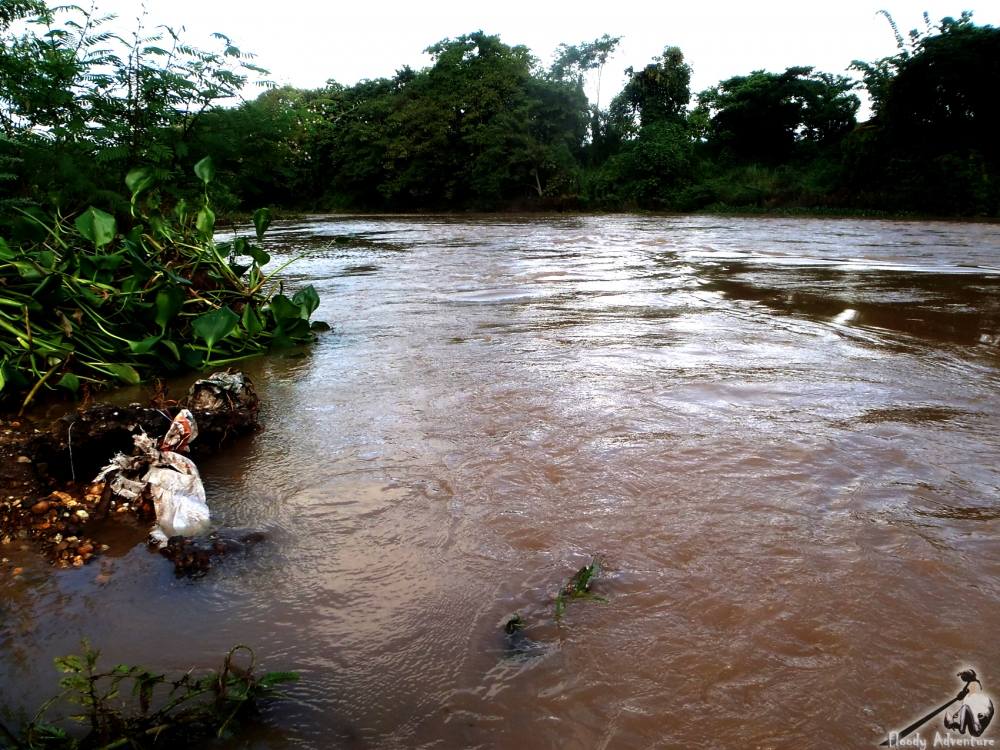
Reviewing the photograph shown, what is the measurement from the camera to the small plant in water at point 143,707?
113cm

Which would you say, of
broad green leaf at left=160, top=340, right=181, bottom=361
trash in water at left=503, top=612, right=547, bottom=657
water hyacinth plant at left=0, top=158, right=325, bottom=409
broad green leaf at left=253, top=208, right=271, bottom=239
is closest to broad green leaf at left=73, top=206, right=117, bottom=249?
water hyacinth plant at left=0, top=158, right=325, bottom=409

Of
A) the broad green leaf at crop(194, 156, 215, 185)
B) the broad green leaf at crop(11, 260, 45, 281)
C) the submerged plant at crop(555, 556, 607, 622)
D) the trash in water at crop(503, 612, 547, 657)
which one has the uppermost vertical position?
the broad green leaf at crop(194, 156, 215, 185)

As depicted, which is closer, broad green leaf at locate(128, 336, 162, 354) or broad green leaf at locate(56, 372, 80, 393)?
broad green leaf at locate(56, 372, 80, 393)

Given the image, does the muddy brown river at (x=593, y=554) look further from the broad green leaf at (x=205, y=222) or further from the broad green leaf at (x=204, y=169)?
the broad green leaf at (x=204, y=169)

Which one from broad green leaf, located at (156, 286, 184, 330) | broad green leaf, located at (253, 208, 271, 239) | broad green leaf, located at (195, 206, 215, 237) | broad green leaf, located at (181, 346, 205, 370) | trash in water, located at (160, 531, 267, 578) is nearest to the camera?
trash in water, located at (160, 531, 267, 578)

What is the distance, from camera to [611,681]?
131 cm

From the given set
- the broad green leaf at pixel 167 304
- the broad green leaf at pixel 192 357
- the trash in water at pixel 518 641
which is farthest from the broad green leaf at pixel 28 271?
the trash in water at pixel 518 641

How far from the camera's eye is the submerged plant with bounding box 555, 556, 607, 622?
151cm

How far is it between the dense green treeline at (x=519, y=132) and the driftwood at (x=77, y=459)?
2131mm

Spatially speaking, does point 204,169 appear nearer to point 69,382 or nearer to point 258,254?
point 258,254

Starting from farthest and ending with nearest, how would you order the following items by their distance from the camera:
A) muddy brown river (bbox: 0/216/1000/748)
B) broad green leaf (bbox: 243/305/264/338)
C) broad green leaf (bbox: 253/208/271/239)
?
broad green leaf (bbox: 253/208/271/239) < broad green leaf (bbox: 243/305/264/338) < muddy brown river (bbox: 0/216/1000/748)

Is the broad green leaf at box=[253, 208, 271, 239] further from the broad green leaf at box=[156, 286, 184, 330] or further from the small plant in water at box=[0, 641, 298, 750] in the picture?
the small plant in water at box=[0, 641, 298, 750]

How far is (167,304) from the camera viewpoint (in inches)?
131

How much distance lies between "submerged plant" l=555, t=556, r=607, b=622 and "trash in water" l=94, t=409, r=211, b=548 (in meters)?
1.09
